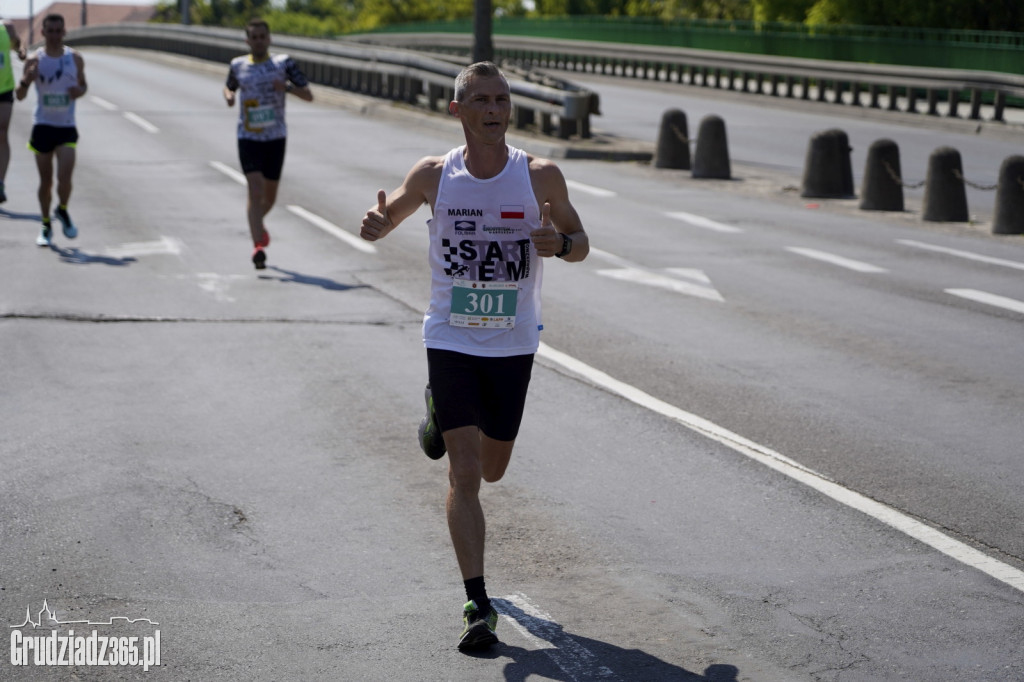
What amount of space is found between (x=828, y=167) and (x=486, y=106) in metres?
14.4

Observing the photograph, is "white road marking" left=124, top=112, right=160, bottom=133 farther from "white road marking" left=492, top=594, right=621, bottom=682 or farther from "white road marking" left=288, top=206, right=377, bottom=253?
"white road marking" left=492, top=594, right=621, bottom=682

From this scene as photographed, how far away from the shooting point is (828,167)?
18750mm

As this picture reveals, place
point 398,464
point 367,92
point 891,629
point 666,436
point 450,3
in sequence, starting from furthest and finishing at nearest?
point 450,3 → point 367,92 → point 666,436 → point 398,464 → point 891,629

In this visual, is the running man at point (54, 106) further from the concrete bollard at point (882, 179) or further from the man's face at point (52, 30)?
the concrete bollard at point (882, 179)

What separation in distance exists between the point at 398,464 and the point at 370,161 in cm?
1505

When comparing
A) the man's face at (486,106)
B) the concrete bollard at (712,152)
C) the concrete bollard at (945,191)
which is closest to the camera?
the man's face at (486,106)

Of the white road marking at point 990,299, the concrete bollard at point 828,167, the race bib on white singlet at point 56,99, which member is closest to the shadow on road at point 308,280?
the race bib on white singlet at point 56,99

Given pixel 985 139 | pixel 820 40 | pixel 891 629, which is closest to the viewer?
pixel 891 629

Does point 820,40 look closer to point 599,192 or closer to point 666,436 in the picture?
point 599,192

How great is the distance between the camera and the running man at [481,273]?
202 inches

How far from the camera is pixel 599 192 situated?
18922mm

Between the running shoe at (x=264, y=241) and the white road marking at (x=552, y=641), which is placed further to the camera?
the running shoe at (x=264, y=241)

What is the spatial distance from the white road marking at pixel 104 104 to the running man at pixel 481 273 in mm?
25483

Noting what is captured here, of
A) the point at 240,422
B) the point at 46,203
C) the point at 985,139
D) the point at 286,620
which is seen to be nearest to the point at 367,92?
the point at 985,139
